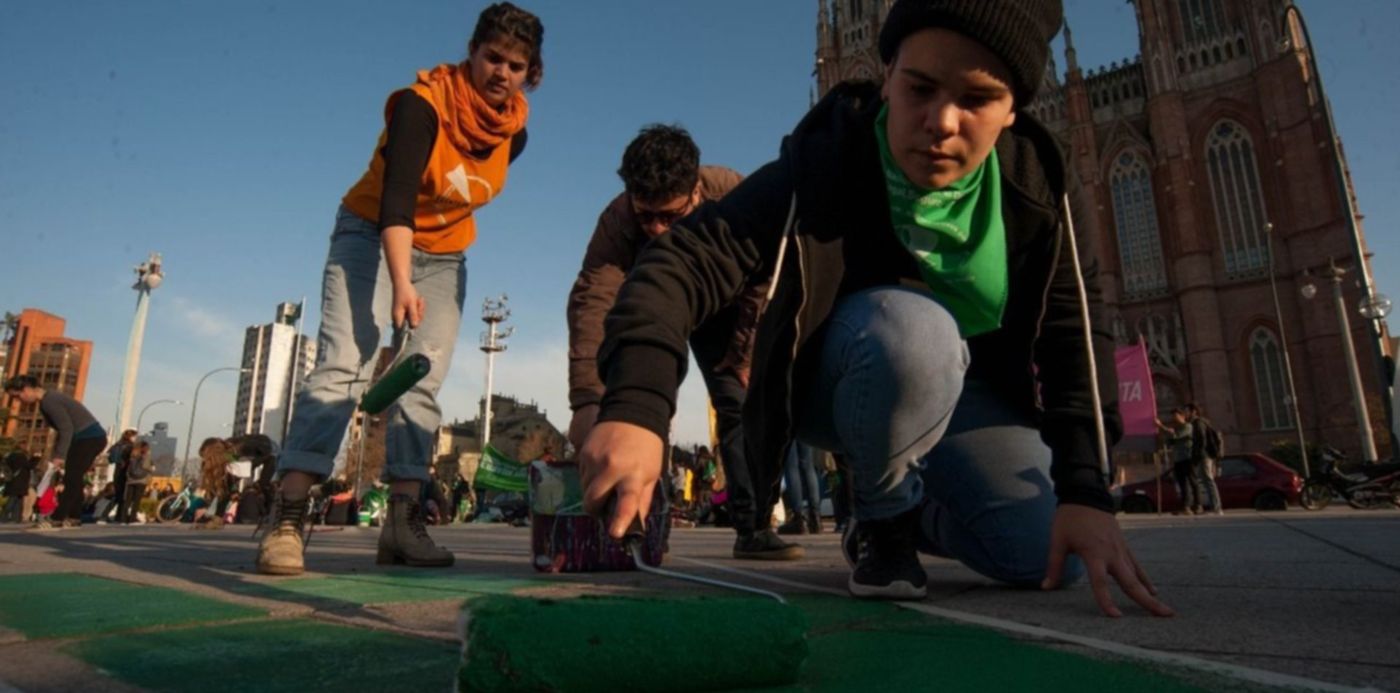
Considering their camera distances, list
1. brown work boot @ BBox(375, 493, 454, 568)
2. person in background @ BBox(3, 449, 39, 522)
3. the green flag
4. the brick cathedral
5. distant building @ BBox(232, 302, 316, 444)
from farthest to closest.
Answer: the brick cathedral < distant building @ BBox(232, 302, 316, 444) < the green flag < person in background @ BBox(3, 449, 39, 522) < brown work boot @ BBox(375, 493, 454, 568)

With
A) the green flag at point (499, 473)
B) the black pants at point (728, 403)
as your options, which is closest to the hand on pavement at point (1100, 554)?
the black pants at point (728, 403)

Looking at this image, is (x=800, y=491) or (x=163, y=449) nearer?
(x=800, y=491)

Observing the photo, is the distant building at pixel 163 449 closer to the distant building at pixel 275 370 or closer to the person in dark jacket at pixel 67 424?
the distant building at pixel 275 370

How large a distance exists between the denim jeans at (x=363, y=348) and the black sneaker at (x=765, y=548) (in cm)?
143

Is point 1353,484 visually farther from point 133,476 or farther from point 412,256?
point 133,476

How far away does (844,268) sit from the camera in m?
1.86

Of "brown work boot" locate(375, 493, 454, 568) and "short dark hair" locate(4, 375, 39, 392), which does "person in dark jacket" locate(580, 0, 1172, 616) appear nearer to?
"brown work boot" locate(375, 493, 454, 568)

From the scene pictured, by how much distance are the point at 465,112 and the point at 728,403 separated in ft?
5.54

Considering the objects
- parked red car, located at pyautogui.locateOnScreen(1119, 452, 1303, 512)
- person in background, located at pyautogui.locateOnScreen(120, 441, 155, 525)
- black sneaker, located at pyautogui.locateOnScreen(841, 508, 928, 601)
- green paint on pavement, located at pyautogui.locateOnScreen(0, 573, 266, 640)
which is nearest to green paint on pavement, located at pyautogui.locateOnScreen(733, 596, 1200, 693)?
black sneaker, located at pyautogui.locateOnScreen(841, 508, 928, 601)

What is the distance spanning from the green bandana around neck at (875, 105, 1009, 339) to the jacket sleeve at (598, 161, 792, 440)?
0.94ft

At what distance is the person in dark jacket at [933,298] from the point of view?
1509 millimetres

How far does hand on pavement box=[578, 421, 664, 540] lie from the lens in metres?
0.98

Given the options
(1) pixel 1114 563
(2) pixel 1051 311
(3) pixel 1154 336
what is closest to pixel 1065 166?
(2) pixel 1051 311

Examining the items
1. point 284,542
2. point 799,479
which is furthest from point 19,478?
point 284,542
